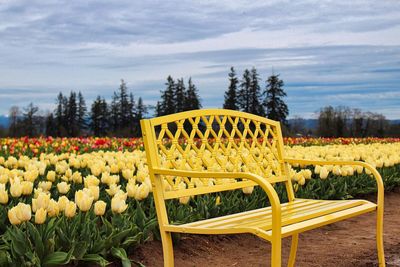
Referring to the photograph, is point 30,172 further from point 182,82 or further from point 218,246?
point 182,82

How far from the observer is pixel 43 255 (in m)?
3.23

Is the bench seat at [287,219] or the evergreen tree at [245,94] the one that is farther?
the evergreen tree at [245,94]

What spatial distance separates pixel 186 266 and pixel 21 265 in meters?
1.30

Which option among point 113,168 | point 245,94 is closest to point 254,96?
point 245,94

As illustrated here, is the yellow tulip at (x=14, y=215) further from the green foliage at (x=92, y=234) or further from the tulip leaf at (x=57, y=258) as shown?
the tulip leaf at (x=57, y=258)

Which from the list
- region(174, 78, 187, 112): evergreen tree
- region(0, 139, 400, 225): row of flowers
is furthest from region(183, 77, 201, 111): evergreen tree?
region(0, 139, 400, 225): row of flowers

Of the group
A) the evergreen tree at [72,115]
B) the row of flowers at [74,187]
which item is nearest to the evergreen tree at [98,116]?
the evergreen tree at [72,115]

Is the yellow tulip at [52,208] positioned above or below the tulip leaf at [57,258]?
above

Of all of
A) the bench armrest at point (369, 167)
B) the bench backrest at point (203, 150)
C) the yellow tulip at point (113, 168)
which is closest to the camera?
the bench backrest at point (203, 150)

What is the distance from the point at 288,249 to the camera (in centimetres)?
500

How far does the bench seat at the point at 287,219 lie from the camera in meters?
3.04

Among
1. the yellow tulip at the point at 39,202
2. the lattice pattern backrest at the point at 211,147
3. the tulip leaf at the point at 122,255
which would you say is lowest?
the tulip leaf at the point at 122,255

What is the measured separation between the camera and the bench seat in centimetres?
304

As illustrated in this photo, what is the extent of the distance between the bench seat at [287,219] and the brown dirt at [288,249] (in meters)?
0.59
